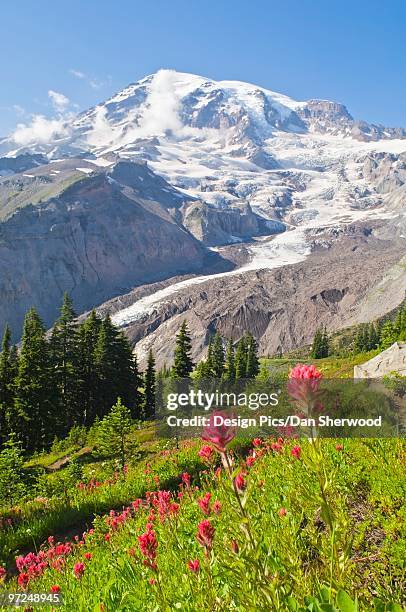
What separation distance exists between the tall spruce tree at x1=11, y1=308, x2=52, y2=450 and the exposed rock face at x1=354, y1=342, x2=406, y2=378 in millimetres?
28754

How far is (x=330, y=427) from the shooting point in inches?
409

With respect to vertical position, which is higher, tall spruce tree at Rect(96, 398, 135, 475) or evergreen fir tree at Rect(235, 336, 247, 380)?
evergreen fir tree at Rect(235, 336, 247, 380)

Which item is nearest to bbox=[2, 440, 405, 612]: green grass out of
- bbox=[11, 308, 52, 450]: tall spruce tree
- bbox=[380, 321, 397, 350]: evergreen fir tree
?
bbox=[11, 308, 52, 450]: tall spruce tree

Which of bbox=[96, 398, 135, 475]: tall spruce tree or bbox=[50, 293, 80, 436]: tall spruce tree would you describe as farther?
bbox=[50, 293, 80, 436]: tall spruce tree

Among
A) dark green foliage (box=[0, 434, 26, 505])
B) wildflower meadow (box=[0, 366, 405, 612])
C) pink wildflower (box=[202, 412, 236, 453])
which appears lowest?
dark green foliage (box=[0, 434, 26, 505])

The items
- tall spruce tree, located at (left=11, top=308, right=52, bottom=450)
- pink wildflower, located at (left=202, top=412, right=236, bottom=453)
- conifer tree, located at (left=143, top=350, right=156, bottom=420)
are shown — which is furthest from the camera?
conifer tree, located at (left=143, top=350, right=156, bottom=420)

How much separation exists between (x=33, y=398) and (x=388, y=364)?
102 feet

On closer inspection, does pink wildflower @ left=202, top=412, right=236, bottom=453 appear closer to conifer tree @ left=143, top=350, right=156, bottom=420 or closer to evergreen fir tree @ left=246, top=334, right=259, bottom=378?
conifer tree @ left=143, top=350, right=156, bottom=420

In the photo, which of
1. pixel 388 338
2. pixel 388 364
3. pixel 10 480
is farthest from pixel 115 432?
pixel 388 338

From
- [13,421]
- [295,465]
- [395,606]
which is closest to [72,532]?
[295,465]

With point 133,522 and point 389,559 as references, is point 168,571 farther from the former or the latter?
point 133,522

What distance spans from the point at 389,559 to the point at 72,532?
21.3ft

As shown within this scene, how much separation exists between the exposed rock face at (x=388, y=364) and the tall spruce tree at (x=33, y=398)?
28.8 m

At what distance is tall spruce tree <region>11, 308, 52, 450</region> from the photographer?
3959cm
